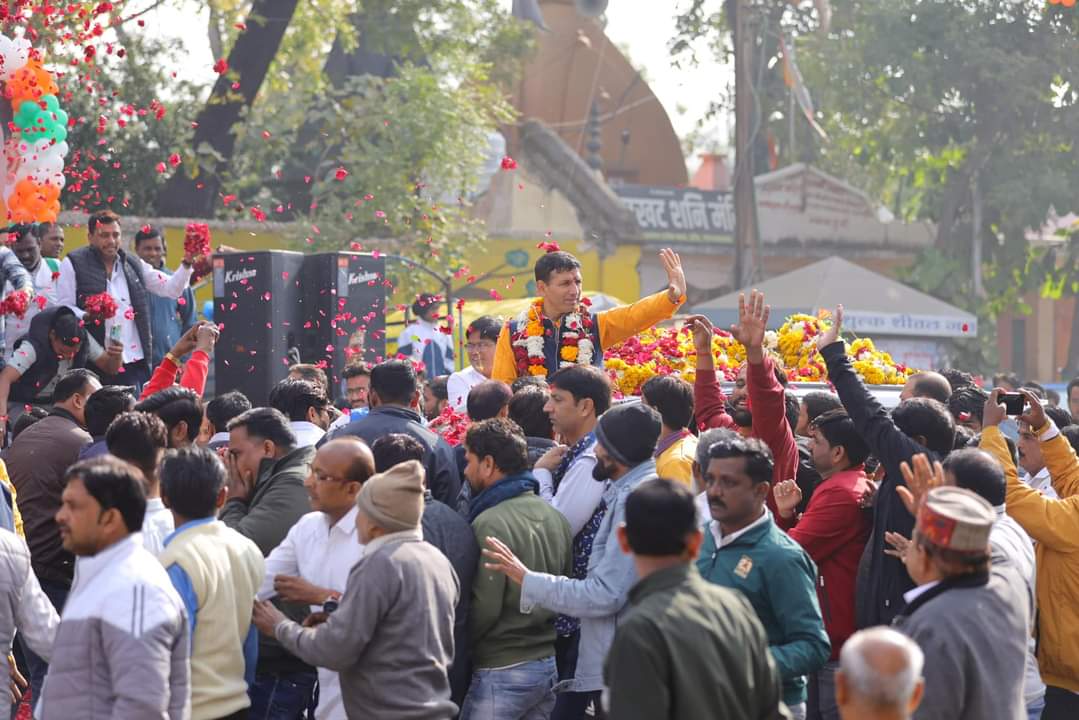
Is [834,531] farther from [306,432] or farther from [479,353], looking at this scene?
[479,353]

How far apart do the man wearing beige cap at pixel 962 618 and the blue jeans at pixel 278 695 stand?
2.67 meters

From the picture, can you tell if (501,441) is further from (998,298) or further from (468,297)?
(998,298)

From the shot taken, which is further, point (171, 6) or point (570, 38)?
point (570, 38)

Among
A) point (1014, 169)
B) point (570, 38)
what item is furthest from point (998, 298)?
point (570, 38)

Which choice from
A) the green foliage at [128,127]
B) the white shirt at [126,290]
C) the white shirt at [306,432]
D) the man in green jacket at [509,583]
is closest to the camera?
the man in green jacket at [509,583]

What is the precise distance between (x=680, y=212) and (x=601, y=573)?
25040 millimetres

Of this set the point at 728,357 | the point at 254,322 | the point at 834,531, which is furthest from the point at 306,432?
the point at 254,322

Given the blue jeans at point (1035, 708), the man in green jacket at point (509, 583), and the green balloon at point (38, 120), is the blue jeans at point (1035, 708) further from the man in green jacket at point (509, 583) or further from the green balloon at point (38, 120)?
the green balloon at point (38, 120)

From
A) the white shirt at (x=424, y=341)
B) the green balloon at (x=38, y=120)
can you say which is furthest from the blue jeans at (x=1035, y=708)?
the white shirt at (x=424, y=341)

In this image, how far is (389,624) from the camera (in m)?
5.29

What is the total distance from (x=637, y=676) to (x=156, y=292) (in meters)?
7.47

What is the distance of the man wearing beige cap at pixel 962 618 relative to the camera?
4.43 metres

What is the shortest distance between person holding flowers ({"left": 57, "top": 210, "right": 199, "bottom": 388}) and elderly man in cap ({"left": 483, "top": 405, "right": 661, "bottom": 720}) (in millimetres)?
5186

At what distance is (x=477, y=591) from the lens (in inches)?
243
